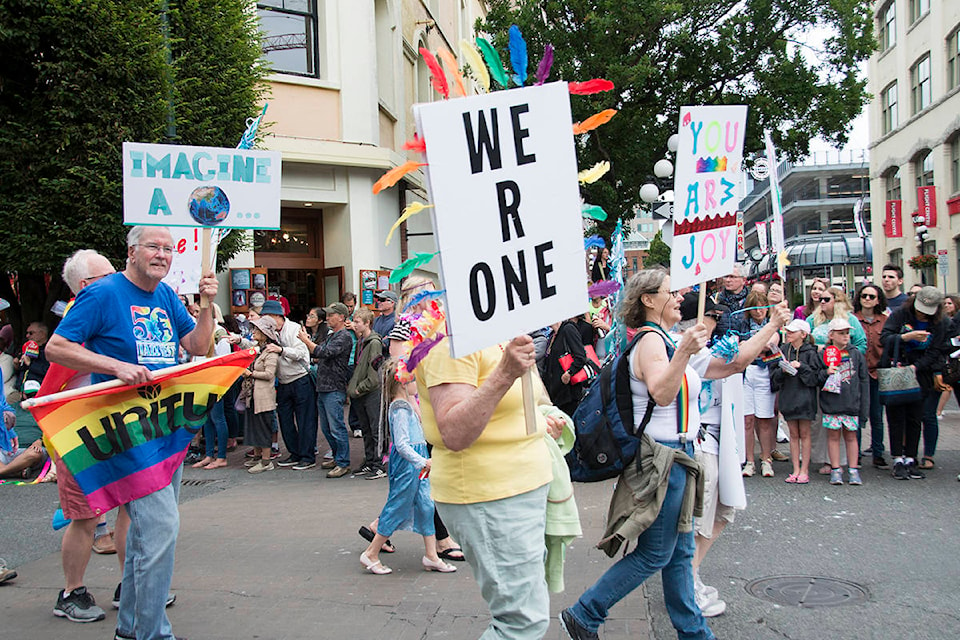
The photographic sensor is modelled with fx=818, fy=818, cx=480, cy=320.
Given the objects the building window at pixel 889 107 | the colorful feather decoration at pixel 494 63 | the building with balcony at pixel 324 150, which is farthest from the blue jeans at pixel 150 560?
the building window at pixel 889 107

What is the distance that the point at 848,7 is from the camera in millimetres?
20438

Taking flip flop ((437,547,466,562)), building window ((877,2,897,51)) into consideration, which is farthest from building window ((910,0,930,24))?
flip flop ((437,547,466,562))

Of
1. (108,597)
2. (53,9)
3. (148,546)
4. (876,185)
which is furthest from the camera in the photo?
(876,185)

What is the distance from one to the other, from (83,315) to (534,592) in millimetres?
2345

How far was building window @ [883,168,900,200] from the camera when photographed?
40.4m

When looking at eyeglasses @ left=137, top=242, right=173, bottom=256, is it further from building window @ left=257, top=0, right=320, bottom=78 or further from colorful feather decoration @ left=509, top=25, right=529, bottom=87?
building window @ left=257, top=0, right=320, bottom=78

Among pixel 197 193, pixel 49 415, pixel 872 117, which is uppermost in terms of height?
pixel 872 117

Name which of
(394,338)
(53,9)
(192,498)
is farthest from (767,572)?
(53,9)

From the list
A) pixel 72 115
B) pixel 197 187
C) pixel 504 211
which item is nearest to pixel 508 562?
pixel 504 211

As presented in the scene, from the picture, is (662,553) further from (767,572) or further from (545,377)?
(545,377)

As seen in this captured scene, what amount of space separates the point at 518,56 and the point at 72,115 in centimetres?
807

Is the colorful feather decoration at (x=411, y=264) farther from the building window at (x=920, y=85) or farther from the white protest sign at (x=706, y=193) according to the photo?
the building window at (x=920, y=85)

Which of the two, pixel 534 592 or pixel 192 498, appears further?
pixel 192 498

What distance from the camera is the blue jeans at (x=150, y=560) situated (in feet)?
11.7
